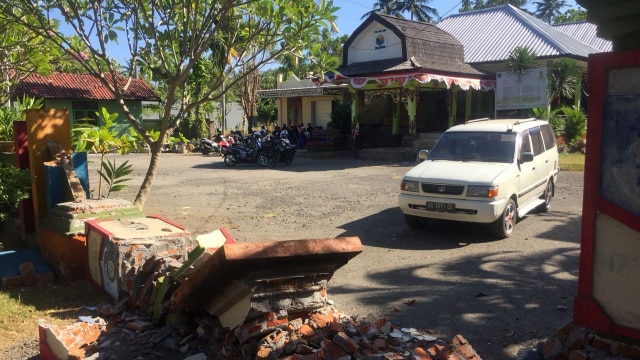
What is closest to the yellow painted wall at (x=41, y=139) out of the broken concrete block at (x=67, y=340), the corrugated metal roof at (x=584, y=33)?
the broken concrete block at (x=67, y=340)

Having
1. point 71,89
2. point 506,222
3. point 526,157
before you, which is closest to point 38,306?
point 506,222

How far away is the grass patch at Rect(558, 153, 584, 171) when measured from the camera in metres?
16.5

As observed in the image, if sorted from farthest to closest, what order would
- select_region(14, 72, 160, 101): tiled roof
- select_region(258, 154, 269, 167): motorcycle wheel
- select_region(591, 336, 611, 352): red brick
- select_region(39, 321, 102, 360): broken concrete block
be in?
select_region(14, 72, 160, 101): tiled roof < select_region(258, 154, 269, 167): motorcycle wheel < select_region(39, 321, 102, 360): broken concrete block < select_region(591, 336, 611, 352): red brick

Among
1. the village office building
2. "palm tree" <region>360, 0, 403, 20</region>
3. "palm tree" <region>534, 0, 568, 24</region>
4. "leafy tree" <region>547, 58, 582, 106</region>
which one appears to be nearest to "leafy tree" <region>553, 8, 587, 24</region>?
"palm tree" <region>534, 0, 568, 24</region>

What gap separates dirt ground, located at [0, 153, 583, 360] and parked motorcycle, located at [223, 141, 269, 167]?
3.87 metres

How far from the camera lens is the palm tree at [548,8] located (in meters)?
66.9

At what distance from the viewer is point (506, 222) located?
8242 millimetres

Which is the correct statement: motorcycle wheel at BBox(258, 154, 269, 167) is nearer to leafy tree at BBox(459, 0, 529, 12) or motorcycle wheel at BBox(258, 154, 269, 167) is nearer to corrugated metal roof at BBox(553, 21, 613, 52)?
corrugated metal roof at BBox(553, 21, 613, 52)

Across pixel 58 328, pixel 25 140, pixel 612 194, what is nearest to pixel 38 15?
pixel 25 140

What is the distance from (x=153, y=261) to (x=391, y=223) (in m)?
5.52

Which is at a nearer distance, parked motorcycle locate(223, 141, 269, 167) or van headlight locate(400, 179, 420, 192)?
van headlight locate(400, 179, 420, 192)

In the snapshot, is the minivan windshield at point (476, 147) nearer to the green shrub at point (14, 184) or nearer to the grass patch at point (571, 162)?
the green shrub at point (14, 184)

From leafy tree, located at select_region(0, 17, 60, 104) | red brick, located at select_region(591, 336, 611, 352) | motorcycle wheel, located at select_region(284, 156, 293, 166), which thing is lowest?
motorcycle wheel, located at select_region(284, 156, 293, 166)

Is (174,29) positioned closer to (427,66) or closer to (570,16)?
(427,66)
